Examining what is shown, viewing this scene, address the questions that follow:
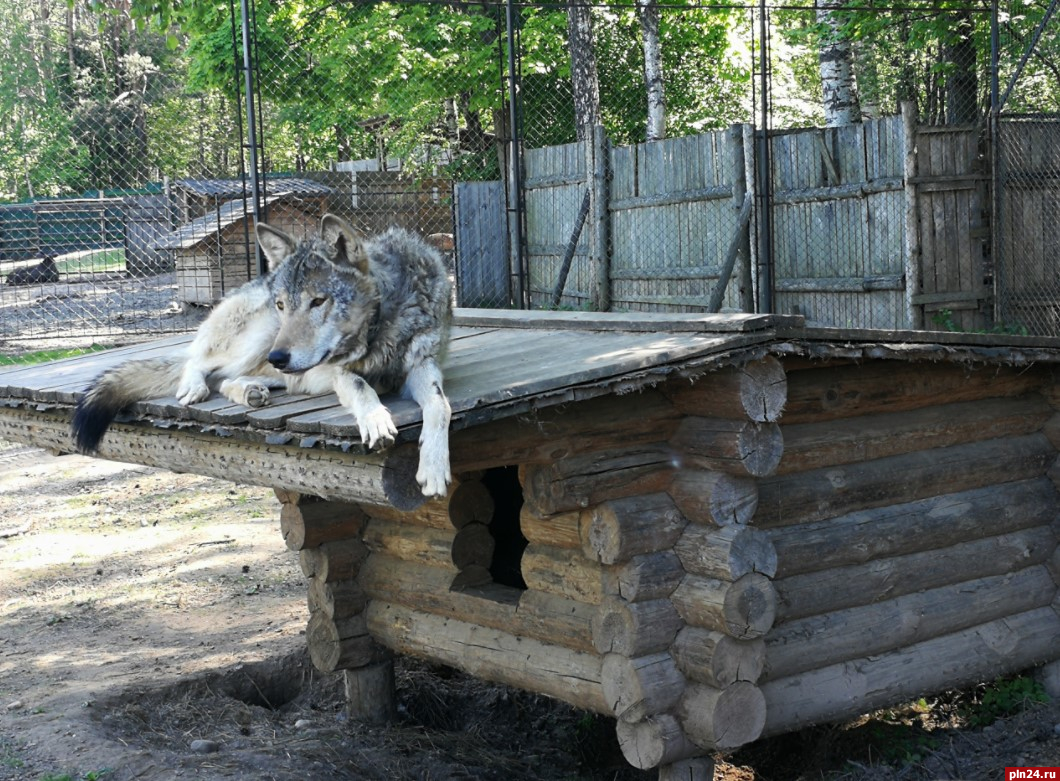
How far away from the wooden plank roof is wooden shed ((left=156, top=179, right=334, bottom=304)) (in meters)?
9.00

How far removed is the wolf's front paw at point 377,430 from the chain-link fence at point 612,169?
6.37 m

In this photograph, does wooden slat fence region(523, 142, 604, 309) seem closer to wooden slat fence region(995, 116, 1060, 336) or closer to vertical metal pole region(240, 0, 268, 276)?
vertical metal pole region(240, 0, 268, 276)

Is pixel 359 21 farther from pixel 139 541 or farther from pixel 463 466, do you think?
pixel 463 466

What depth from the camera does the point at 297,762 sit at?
501 cm

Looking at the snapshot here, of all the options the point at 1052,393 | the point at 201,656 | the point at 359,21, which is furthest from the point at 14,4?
the point at 1052,393

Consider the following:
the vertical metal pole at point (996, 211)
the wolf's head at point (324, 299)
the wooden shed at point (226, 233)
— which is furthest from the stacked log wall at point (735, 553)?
the wooden shed at point (226, 233)

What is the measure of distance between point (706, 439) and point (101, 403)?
2.45m

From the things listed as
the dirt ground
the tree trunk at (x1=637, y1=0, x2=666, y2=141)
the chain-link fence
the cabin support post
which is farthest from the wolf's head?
the tree trunk at (x1=637, y1=0, x2=666, y2=141)

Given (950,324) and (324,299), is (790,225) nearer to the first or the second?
(950,324)

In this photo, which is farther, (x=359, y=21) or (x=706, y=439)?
(x=359, y=21)

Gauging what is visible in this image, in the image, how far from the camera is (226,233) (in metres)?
14.7

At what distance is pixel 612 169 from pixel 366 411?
36.9ft

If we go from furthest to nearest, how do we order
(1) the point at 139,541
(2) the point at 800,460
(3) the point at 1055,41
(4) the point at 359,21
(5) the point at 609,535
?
(4) the point at 359,21
(3) the point at 1055,41
(1) the point at 139,541
(2) the point at 800,460
(5) the point at 609,535

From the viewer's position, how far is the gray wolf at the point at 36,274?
64.6ft
